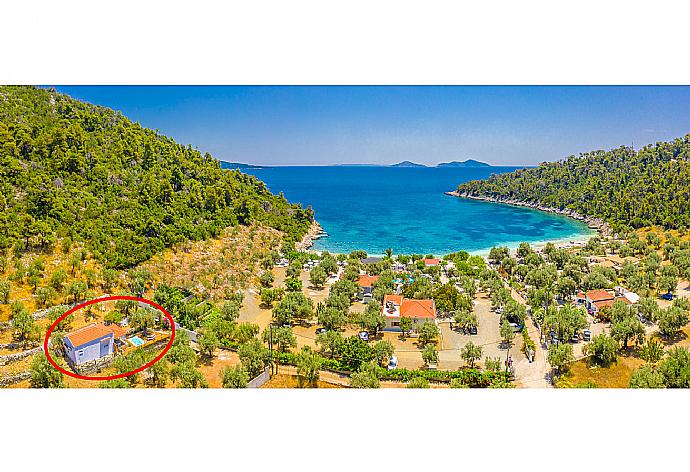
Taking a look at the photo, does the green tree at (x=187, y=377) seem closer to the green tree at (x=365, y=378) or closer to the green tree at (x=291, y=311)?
the green tree at (x=365, y=378)

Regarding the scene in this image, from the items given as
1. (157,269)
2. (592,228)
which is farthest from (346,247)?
(592,228)

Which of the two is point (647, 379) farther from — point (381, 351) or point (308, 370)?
point (308, 370)

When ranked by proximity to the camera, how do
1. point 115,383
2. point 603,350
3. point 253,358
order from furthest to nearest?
point 603,350, point 253,358, point 115,383

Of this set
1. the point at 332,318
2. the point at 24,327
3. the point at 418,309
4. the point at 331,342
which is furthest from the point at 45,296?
the point at 418,309

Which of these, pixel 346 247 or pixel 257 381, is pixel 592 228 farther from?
pixel 257 381

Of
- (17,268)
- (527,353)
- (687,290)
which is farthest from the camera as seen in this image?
(687,290)

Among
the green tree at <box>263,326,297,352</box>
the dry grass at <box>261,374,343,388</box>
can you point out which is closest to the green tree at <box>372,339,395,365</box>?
the dry grass at <box>261,374,343,388</box>

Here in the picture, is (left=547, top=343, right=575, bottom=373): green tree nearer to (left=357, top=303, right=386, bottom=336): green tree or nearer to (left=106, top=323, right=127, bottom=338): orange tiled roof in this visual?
(left=357, top=303, right=386, bottom=336): green tree
